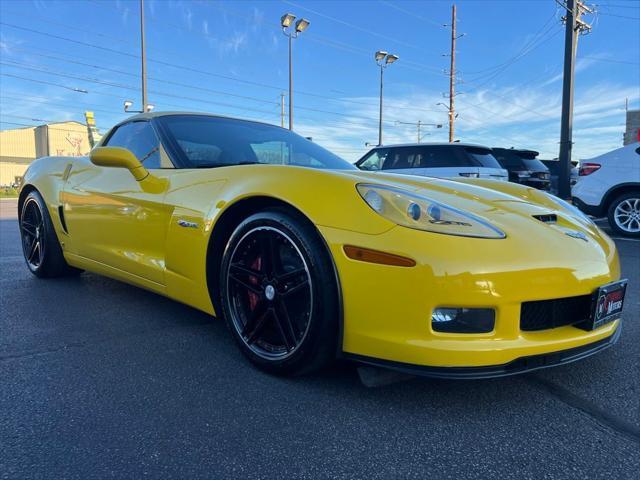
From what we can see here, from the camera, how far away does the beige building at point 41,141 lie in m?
57.9

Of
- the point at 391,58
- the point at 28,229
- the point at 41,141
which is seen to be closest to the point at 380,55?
the point at 391,58

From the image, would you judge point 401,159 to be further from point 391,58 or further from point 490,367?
point 391,58

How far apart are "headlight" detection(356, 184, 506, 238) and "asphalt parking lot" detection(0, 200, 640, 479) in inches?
27.1

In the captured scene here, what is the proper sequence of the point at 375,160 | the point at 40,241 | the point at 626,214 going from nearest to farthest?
the point at 40,241, the point at 626,214, the point at 375,160

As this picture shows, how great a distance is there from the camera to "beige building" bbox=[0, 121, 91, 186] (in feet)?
190

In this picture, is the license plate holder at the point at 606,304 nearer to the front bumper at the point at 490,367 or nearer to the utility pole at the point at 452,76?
the front bumper at the point at 490,367

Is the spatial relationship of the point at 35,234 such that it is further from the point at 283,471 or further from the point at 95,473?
the point at 283,471

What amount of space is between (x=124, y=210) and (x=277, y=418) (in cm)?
172

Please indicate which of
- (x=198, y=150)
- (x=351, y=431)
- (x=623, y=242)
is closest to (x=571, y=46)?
(x=623, y=242)

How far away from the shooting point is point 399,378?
2.03 meters

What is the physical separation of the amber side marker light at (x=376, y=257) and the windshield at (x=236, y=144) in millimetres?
1229

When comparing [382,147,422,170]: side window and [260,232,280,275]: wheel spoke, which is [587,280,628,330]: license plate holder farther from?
[382,147,422,170]: side window

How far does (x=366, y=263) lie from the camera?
5.86 ft

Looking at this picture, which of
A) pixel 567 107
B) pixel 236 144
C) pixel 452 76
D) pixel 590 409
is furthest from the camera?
pixel 452 76
